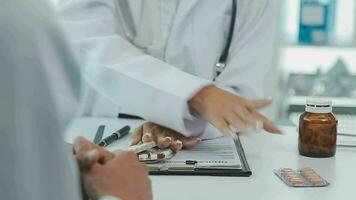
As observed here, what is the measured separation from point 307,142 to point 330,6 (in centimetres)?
165

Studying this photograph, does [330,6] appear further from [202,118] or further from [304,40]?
[202,118]

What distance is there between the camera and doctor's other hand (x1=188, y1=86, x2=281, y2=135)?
1.04m

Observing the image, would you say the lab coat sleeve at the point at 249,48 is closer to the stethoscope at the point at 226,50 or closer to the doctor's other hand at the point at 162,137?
the stethoscope at the point at 226,50

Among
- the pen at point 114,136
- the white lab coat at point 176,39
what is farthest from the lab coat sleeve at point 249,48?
the pen at point 114,136

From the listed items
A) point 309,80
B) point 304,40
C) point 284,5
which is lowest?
point 309,80

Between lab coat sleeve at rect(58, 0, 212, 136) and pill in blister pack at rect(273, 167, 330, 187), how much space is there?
22cm

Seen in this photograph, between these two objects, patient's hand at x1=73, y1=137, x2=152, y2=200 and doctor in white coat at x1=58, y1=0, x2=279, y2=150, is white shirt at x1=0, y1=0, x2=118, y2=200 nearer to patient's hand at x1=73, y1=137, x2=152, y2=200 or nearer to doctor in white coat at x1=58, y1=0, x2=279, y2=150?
patient's hand at x1=73, y1=137, x2=152, y2=200

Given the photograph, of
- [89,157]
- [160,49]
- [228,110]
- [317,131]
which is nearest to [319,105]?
[317,131]

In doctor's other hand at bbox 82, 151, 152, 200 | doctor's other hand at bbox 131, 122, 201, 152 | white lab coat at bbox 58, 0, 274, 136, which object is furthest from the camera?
white lab coat at bbox 58, 0, 274, 136

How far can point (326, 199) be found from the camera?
84cm

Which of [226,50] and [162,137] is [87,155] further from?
[226,50]

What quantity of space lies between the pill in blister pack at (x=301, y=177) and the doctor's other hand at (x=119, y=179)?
→ 26cm

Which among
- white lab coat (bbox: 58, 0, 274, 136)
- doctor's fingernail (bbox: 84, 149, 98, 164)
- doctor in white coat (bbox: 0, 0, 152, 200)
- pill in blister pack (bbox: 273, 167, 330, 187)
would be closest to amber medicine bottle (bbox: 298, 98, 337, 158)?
pill in blister pack (bbox: 273, 167, 330, 187)

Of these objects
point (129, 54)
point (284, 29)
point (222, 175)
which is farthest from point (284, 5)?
point (222, 175)
